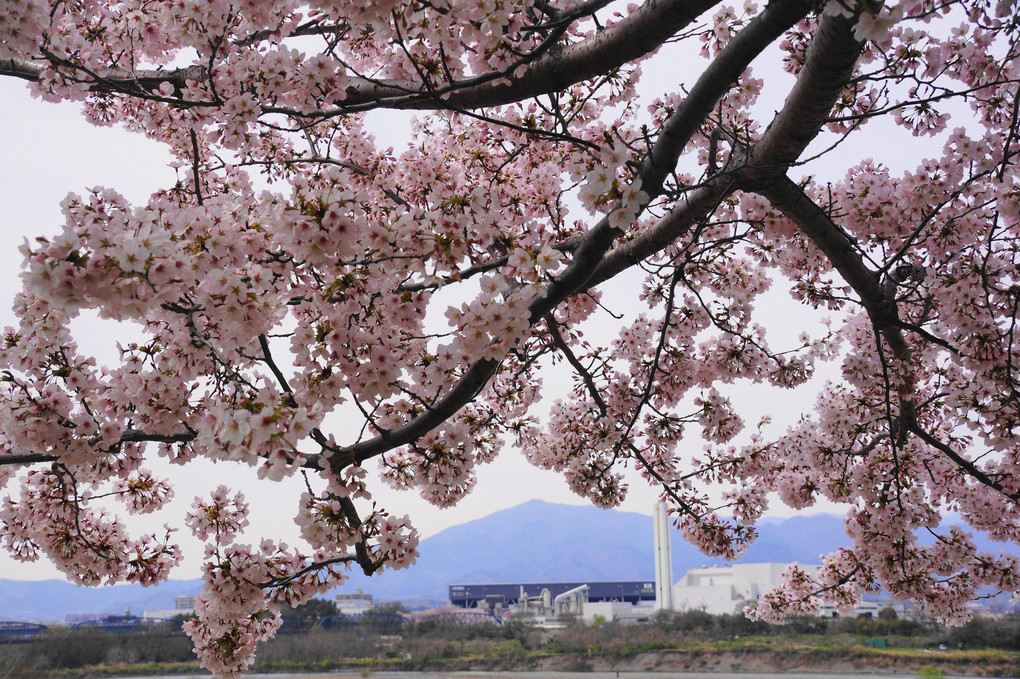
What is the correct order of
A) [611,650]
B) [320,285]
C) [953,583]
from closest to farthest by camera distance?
[320,285]
[953,583]
[611,650]

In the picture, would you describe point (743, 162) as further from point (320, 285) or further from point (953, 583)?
point (953, 583)

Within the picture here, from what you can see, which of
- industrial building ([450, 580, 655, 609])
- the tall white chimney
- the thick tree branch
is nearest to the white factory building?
the tall white chimney

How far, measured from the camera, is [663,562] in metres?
24.7

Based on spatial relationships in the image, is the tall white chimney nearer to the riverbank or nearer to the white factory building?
the white factory building

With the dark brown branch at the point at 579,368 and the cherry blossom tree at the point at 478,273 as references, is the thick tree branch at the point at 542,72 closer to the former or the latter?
Result: the cherry blossom tree at the point at 478,273

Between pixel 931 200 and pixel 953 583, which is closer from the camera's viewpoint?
pixel 931 200

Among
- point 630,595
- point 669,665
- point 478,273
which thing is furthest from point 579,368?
point 630,595

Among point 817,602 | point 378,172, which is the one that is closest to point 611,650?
point 817,602

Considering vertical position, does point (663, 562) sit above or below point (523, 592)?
above

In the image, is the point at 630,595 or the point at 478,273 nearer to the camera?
the point at 478,273

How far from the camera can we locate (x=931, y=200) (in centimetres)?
265

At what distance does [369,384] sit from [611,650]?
19.0m

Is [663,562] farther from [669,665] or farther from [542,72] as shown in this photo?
[542,72]

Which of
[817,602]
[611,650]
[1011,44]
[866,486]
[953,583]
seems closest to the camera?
[1011,44]
